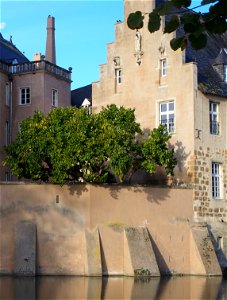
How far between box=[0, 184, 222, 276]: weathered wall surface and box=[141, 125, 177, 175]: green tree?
1857 millimetres

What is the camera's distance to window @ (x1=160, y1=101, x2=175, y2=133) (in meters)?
35.7

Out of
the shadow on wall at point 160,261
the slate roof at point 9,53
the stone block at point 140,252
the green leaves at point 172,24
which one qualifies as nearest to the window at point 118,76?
the stone block at point 140,252

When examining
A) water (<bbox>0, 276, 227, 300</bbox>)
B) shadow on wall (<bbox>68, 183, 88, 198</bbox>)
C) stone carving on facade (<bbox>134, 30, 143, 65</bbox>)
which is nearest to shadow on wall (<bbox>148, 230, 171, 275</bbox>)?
water (<bbox>0, 276, 227, 300</bbox>)

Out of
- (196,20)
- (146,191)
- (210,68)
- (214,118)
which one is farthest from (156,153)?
(196,20)

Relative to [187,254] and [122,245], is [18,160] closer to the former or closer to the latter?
[122,245]

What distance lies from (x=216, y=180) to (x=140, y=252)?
24.5 ft

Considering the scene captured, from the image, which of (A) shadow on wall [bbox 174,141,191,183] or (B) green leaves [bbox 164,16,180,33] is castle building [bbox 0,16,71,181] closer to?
(A) shadow on wall [bbox 174,141,191,183]

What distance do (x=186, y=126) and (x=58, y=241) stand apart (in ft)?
31.9

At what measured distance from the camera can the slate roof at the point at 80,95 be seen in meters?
55.1

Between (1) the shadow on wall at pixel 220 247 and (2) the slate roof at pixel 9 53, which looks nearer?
(1) the shadow on wall at pixel 220 247

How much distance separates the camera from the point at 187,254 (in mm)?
33312

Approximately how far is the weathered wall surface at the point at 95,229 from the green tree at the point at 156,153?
6.09 ft

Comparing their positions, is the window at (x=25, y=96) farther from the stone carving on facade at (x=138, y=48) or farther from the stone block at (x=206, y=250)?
the stone block at (x=206, y=250)

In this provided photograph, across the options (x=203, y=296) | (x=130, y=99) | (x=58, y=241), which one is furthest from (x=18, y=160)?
(x=203, y=296)
